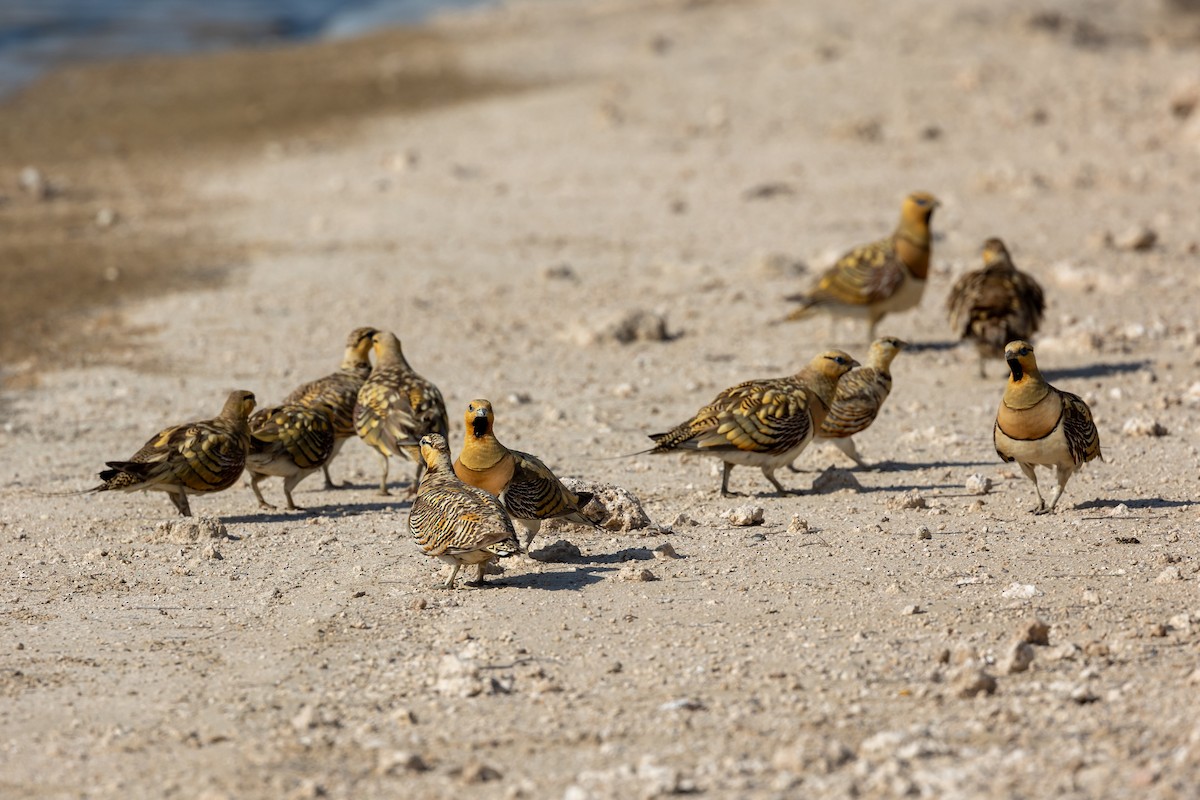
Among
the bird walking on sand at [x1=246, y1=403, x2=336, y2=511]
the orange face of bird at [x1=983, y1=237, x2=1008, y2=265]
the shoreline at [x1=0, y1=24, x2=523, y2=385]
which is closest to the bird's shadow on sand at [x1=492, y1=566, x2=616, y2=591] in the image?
the bird walking on sand at [x1=246, y1=403, x2=336, y2=511]

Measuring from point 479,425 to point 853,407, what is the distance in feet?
8.64

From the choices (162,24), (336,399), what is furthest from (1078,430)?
(162,24)

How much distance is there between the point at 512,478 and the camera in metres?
8.65

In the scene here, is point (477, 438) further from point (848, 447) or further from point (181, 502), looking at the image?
point (848, 447)

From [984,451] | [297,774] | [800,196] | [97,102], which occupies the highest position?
[97,102]

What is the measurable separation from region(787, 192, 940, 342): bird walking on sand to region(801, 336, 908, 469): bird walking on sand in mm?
2714

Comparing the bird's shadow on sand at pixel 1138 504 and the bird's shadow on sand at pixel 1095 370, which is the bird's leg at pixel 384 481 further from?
the bird's shadow on sand at pixel 1095 370

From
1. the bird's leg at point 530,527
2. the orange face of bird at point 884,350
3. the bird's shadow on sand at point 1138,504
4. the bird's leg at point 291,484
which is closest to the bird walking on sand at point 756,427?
the orange face of bird at point 884,350

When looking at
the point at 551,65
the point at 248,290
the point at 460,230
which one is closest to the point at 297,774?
the point at 248,290

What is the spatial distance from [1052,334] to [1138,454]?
3276 mm

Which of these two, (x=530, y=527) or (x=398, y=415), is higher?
(x=398, y=415)

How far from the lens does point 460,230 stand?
17.6m

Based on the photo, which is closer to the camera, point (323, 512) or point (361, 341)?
point (323, 512)

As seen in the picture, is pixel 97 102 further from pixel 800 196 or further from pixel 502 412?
pixel 502 412
